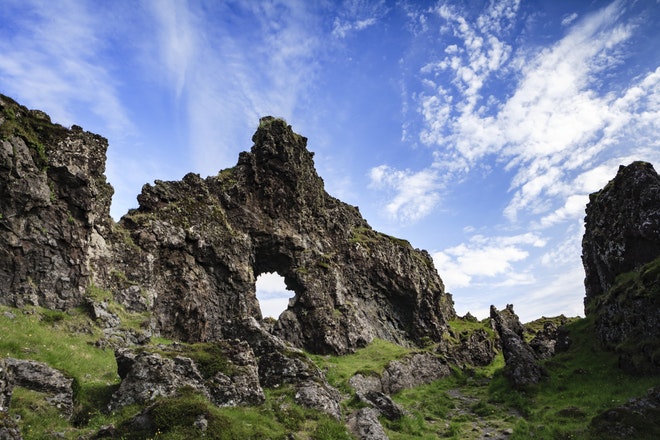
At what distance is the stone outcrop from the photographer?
1273 inches

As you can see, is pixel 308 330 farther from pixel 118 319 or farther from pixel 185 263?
pixel 118 319

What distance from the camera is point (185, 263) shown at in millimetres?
48469

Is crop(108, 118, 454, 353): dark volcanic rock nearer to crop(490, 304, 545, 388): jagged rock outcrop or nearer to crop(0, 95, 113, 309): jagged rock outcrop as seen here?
crop(0, 95, 113, 309): jagged rock outcrop

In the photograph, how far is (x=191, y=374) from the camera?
2212 cm

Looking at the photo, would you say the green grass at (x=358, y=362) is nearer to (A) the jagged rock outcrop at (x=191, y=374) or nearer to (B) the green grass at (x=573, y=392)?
(B) the green grass at (x=573, y=392)

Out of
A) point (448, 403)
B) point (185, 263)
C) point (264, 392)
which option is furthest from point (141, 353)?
point (448, 403)

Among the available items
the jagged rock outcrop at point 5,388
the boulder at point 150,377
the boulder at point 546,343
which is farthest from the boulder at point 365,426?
the boulder at point 546,343

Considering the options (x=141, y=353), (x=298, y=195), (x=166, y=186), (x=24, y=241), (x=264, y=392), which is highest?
(x=298, y=195)

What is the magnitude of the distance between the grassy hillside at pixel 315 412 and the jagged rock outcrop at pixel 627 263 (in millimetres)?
2572

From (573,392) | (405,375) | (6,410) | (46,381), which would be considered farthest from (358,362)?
(6,410)

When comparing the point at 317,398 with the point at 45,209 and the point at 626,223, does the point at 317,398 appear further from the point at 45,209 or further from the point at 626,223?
the point at 626,223

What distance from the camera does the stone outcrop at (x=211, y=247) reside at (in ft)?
106

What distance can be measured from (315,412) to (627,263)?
44.2 m

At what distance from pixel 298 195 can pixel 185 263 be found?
27853 millimetres
